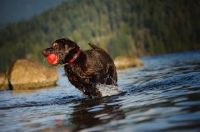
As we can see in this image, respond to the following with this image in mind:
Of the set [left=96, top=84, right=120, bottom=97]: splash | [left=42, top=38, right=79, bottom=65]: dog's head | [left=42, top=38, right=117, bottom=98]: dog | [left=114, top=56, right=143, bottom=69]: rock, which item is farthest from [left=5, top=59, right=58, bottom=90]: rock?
[left=114, top=56, right=143, bottom=69]: rock

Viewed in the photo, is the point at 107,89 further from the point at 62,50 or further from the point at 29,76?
the point at 29,76

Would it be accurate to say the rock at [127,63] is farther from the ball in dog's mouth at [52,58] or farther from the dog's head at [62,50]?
the ball in dog's mouth at [52,58]

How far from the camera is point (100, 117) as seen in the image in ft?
18.7

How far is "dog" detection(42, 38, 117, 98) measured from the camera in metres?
8.12

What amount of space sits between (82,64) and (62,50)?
729mm

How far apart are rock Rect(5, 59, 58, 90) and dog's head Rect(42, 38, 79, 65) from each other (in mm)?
13465

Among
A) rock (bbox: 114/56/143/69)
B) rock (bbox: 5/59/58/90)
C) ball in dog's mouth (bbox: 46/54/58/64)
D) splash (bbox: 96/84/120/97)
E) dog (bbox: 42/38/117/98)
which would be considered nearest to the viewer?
ball in dog's mouth (bbox: 46/54/58/64)

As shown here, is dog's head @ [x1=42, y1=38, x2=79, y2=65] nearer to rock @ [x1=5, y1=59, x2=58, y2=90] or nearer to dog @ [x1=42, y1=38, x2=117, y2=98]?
dog @ [x1=42, y1=38, x2=117, y2=98]

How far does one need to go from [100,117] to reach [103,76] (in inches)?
148

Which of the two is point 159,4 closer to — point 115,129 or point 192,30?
point 192,30

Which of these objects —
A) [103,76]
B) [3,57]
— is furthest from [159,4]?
[103,76]

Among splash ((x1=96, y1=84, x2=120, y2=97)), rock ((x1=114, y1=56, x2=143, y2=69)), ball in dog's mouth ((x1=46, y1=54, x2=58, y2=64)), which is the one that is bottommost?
splash ((x1=96, y1=84, x2=120, y2=97))

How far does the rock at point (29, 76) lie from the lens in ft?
70.5

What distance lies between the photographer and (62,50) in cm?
814
